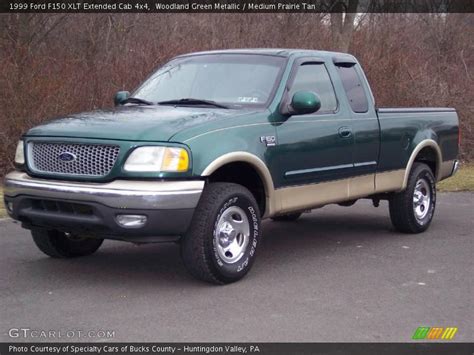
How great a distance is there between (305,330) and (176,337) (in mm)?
857

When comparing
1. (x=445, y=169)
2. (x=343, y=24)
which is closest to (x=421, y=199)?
(x=445, y=169)

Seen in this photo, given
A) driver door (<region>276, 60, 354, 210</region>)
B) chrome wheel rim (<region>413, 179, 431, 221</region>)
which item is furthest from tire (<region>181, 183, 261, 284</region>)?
chrome wheel rim (<region>413, 179, 431, 221</region>)

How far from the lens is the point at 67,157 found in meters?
5.63

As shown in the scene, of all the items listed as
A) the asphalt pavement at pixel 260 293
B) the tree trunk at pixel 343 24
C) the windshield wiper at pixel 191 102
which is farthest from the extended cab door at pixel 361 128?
the tree trunk at pixel 343 24

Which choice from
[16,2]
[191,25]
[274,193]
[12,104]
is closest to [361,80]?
[274,193]

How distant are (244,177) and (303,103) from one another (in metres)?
0.83

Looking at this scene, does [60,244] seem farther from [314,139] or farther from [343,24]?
[343,24]

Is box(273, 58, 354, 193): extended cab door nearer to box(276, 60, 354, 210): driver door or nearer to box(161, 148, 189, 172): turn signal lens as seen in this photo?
box(276, 60, 354, 210): driver door

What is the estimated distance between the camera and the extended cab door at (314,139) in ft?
20.8

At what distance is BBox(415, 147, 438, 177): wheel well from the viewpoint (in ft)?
27.7

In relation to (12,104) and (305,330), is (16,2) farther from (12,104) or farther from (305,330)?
(305,330)

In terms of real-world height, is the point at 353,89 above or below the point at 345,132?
above

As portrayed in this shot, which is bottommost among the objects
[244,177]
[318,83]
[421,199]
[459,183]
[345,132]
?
[459,183]

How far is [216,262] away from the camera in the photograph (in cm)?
568
